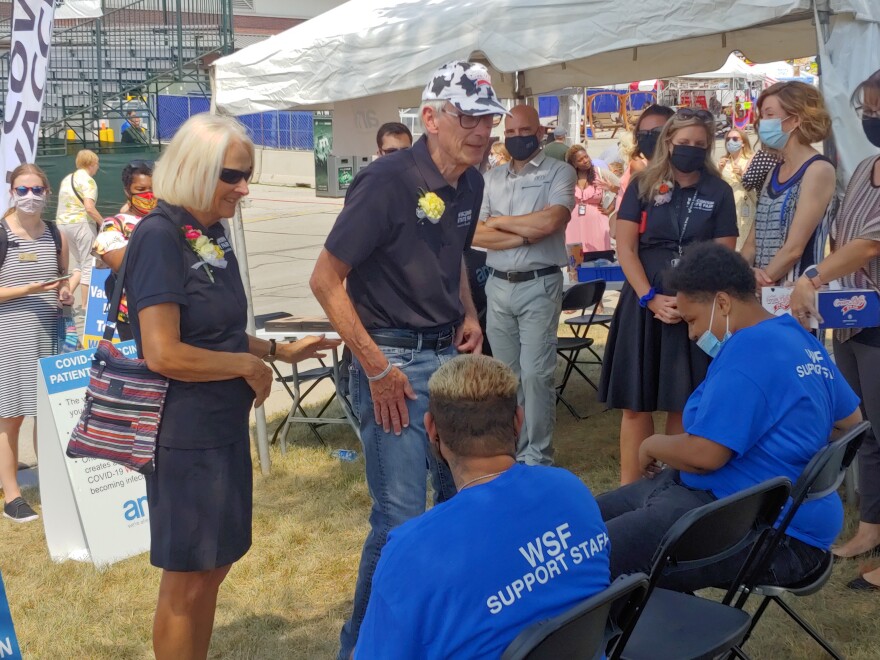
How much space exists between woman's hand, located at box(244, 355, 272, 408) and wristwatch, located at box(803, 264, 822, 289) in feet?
7.51

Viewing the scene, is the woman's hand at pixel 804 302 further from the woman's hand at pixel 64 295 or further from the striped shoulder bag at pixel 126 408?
the woman's hand at pixel 64 295

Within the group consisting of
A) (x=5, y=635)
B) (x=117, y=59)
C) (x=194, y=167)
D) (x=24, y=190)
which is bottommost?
(x=5, y=635)

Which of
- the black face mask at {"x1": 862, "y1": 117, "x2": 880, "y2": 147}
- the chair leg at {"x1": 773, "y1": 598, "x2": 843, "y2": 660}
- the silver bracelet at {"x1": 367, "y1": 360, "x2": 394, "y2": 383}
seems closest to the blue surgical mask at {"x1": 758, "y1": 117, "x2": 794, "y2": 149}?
the black face mask at {"x1": 862, "y1": 117, "x2": 880, "y2": 147}

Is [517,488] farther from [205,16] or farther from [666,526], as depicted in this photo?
[205,16]

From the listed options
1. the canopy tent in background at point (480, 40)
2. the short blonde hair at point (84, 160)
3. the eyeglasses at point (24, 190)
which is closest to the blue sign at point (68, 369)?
the eyeglasses at point (24, 190)

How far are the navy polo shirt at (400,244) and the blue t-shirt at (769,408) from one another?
900mm

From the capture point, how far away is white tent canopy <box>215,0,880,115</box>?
4246 millimetres

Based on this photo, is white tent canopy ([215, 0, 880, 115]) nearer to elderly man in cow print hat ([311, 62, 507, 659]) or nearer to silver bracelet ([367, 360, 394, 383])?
elderly man in cow print hat ([311, 62, 507, 659])

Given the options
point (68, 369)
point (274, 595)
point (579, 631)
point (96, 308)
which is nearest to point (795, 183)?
point (274, 595)

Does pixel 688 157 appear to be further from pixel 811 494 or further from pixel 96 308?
pixel 96 308

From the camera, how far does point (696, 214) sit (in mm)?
4457

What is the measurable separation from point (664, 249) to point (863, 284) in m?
0.90

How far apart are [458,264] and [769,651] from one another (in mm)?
1776

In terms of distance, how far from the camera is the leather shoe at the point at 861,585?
12.8 ft
